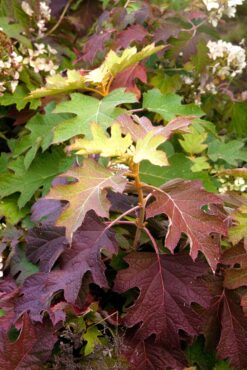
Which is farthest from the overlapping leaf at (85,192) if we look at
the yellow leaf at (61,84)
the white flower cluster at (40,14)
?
the white flower cluster at (40,14)

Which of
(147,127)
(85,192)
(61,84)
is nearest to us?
(85,192)

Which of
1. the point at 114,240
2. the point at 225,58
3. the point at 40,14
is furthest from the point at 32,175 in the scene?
the point at 225,58

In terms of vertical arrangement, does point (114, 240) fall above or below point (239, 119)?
above

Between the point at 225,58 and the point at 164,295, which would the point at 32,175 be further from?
the point at 225,58

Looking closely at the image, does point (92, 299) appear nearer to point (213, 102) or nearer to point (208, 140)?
point (208, 140)

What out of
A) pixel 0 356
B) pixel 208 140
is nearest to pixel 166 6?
pixel 208 140

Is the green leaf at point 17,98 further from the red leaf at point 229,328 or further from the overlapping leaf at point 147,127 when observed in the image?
the red leaf at point 229,328

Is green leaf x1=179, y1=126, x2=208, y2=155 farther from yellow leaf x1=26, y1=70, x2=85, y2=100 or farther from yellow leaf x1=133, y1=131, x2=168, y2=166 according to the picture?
yellow leaf x1=133, y1=131, x2=168, y2=166

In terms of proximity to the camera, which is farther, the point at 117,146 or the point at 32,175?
the point at 32,175
